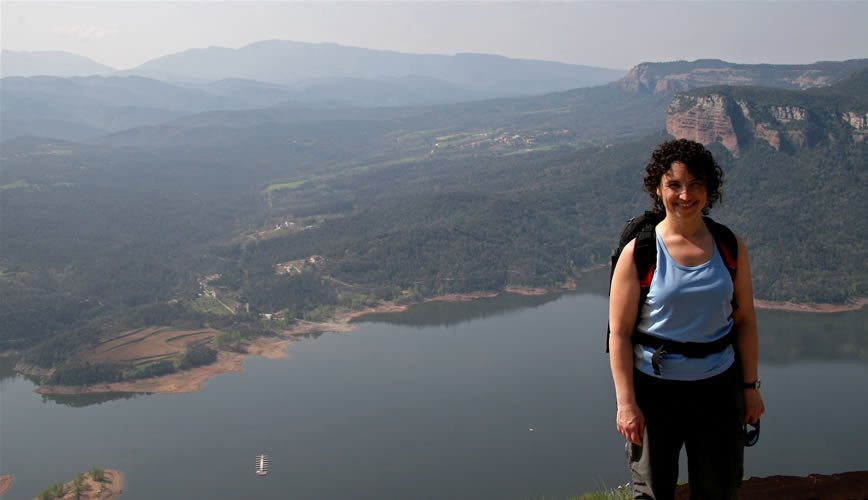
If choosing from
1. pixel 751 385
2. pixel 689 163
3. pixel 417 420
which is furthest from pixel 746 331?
pixel 417 420

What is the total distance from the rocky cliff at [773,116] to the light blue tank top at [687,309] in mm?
45919

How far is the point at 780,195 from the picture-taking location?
1791 inches

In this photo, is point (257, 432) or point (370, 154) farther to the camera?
point (370, 154)

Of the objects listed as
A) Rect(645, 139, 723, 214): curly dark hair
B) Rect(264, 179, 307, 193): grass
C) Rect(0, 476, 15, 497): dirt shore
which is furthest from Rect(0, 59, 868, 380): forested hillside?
Rect(645, 139, 723, 214): curly dark hair

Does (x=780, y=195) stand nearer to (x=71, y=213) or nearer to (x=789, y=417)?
(x=789, y=417)

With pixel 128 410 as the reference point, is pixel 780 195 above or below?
above

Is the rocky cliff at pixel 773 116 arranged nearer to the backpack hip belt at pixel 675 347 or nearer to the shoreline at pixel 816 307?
the shoreline at pixel 816 307

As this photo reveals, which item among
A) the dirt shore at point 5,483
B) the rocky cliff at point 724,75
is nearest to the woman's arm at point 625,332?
the dirt shore at point 5,483

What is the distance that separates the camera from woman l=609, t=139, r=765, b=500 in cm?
320

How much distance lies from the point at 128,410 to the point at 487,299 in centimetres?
1873

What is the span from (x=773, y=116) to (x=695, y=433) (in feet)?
171

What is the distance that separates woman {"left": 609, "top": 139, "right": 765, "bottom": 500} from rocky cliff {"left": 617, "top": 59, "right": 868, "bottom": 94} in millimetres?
96953

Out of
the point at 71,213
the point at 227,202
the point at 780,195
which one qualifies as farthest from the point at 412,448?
the point at 227,202

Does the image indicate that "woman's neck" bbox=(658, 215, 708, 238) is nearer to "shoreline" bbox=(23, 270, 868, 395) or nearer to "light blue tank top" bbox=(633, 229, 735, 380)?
"light blue tank top" bbox=(633, 229, 735, 380)
